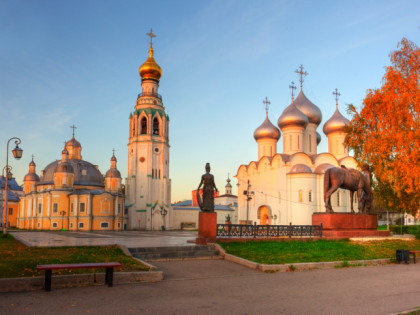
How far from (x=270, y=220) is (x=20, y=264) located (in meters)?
36.5

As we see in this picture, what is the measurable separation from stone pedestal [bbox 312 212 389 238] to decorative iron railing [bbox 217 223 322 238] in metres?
0.47

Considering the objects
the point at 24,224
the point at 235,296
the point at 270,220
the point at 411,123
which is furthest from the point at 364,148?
the point at 24,224

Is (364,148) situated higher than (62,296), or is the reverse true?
(364,148)

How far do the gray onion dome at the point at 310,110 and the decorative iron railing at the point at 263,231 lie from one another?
101 feet

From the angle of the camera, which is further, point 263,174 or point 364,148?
point 263,174

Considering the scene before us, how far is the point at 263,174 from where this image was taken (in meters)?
46.5

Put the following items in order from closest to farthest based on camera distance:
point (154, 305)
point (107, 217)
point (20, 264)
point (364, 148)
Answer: point (154, 305)
point (20, 264)
point (364, 148)
point (107, 217)

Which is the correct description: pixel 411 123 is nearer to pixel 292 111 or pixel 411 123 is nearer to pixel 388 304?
pixel 388 304

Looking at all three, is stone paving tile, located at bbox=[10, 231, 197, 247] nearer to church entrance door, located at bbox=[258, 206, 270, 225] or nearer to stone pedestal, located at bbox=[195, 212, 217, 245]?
stone pedestal, located at bbox=[195, 212, 217, 245]

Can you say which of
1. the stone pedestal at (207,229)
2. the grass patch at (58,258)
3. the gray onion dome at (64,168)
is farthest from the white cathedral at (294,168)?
the grass patch at (58,258)

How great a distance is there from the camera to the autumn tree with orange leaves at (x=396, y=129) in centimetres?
1877

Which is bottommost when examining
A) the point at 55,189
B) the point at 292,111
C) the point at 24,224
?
the point at 24,224

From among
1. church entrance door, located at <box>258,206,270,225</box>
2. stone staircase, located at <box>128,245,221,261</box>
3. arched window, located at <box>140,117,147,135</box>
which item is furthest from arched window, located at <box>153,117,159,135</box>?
stone staircase, located at <box>128,245,221,261</box>

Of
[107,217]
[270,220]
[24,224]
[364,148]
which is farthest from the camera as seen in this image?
[24,224]
